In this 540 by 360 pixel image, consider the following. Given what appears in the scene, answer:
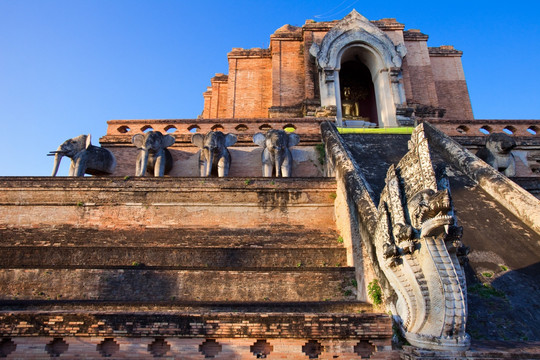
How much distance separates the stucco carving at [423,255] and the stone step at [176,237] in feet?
9.20

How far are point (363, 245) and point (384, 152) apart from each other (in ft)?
16.9

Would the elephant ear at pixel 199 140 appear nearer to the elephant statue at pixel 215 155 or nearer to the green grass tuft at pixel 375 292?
the elephant statue at pixel 215 155

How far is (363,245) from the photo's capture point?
5711mm

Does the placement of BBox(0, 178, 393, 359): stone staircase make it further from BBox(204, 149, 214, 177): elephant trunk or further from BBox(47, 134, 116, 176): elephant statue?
BBox(47, 134, 116, 176): elephant statue

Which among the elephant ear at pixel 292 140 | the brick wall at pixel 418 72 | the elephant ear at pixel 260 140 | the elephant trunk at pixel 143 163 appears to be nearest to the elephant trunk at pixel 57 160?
the elephant trunk at pixel 143 163

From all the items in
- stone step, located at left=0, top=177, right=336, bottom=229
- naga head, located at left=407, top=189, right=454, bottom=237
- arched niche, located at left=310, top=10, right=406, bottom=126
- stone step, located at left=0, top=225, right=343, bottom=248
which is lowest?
naga head, located at left=407, top=189, right=454, bottom=237

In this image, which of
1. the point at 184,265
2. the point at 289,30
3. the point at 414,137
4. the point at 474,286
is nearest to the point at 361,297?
the point at 474,286

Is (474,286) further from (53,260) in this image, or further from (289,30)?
(289,30)

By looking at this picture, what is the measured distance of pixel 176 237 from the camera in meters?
7.33

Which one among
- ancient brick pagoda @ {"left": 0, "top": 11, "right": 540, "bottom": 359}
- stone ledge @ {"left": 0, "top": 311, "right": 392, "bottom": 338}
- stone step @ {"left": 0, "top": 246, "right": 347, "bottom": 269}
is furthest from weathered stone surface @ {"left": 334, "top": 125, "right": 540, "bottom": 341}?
stone step @ {"left": 0, "top": 246, "right": 347, "bottom": 269}

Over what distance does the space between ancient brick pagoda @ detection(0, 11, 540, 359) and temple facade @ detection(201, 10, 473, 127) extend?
4.55m

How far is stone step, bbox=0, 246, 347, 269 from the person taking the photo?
6277mm

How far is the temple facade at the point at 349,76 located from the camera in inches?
652

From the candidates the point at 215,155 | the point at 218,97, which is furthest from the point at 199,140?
the point at 218,97
